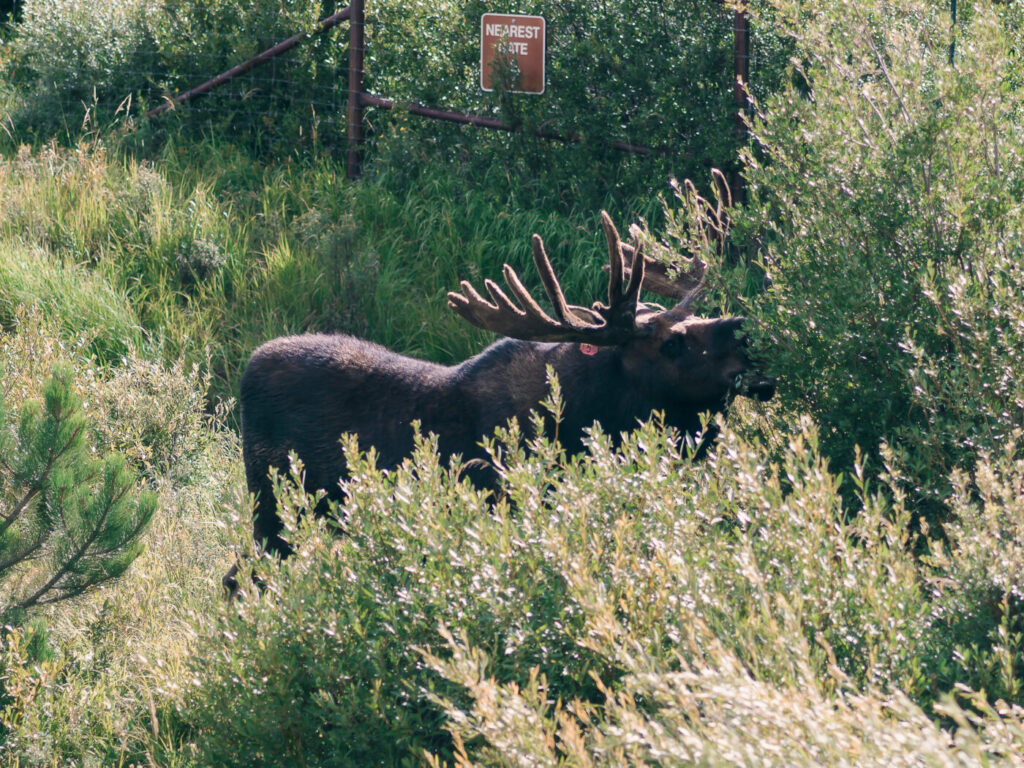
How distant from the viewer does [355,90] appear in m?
9.34

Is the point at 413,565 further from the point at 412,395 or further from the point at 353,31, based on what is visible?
the point at 353,31

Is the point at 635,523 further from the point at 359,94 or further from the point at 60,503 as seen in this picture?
the point at 359,94

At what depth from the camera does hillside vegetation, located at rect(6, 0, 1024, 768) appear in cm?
263

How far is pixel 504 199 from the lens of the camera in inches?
356

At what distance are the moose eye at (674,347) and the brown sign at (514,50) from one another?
4.20 m

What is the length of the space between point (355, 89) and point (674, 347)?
206 inches

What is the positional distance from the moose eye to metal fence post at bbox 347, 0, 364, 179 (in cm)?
495

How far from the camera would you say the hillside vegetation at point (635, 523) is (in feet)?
8.64

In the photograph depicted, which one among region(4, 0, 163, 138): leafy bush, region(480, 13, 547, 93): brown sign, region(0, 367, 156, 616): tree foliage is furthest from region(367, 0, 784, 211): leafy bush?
region(0, 367, 156, 616): tree foliage

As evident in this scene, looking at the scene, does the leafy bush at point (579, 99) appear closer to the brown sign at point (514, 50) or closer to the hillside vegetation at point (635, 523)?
the brown sign at point (514, 50)

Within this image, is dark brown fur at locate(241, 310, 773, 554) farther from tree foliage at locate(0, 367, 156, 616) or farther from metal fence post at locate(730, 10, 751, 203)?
metal fence post at locate(730, 10, 751, 203)

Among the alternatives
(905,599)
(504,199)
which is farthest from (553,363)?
(504,199)

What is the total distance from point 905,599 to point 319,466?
3.00 m

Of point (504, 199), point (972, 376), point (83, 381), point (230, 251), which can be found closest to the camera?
point (972, 376)
